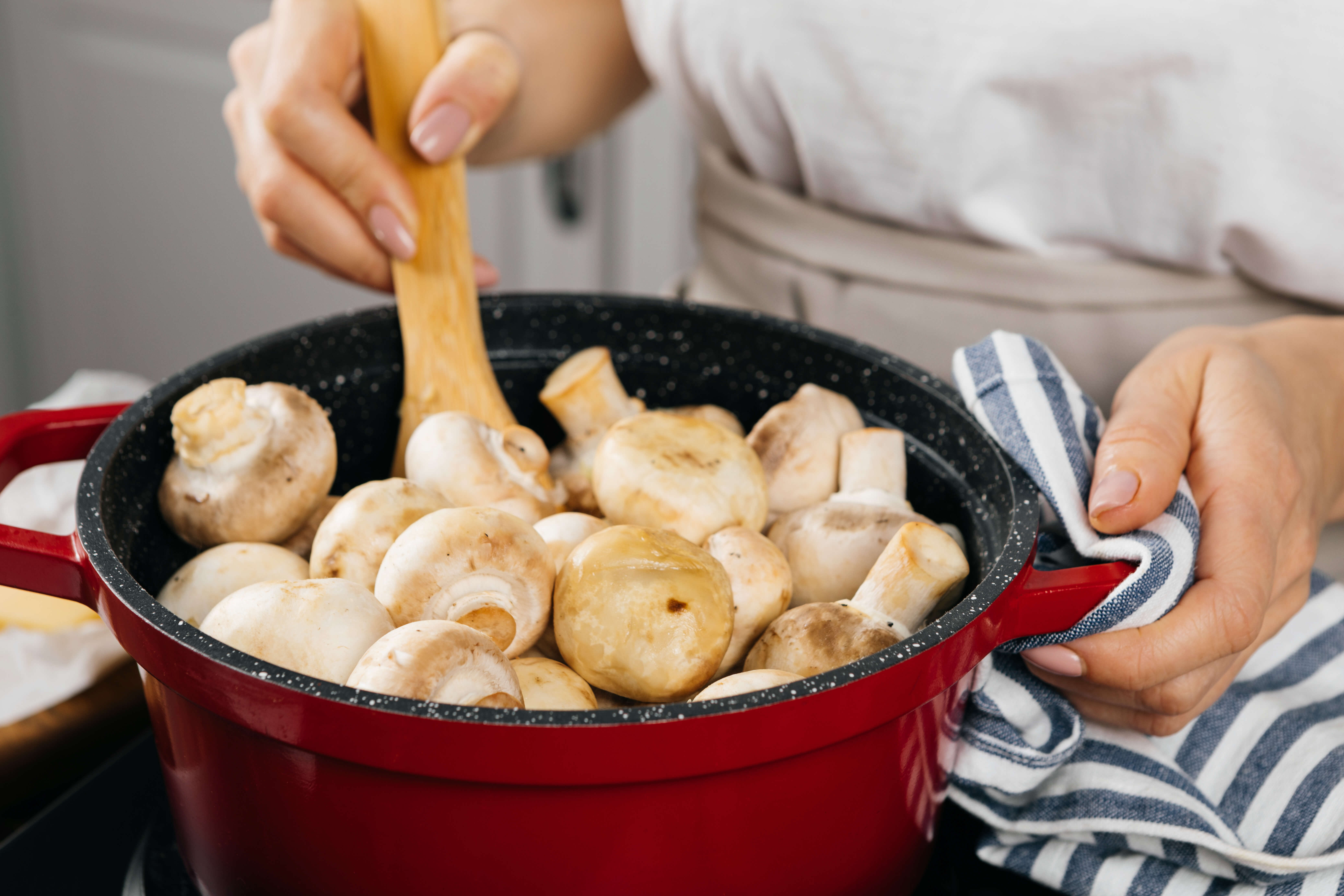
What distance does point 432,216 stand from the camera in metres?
0.57

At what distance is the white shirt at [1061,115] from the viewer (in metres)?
0.55

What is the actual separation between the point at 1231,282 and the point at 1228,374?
185 millimetres

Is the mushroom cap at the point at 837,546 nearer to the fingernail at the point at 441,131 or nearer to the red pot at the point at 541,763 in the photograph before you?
the red pot at the point at 541,763

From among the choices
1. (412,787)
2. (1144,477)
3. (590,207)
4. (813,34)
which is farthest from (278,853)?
(590,207)

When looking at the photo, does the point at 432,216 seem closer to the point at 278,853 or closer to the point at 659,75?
the point at 659,75

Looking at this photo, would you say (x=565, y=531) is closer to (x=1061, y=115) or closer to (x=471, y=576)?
(x=471, y=576)

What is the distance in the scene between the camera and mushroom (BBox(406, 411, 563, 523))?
0.46 metres

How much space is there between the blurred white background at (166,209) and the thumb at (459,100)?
943mm

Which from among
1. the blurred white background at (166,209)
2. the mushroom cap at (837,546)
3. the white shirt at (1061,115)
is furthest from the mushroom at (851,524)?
the blurred white background at (166,209)

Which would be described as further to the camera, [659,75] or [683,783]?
[659,75]

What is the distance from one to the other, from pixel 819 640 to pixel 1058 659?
0.10 m

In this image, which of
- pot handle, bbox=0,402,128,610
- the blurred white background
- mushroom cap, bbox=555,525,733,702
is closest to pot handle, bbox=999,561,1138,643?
mushroom cap, bbox=555,525,733,702

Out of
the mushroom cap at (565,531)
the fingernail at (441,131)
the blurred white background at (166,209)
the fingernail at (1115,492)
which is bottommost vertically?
the blurred white background at (166,209)

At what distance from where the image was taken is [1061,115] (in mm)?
602
